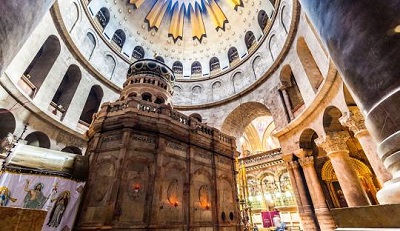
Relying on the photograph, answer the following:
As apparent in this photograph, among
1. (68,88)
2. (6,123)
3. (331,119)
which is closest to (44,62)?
(68,88)

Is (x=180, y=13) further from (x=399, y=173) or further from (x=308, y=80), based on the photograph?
(x=399, y=173)

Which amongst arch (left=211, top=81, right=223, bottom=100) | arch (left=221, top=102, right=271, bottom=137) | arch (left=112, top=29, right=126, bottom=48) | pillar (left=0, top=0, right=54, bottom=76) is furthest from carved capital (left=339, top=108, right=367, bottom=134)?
arch (left=112, top=29, right=126, bottom=48)

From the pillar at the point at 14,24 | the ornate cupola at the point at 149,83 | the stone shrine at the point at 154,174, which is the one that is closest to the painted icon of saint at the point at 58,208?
the stone shrine at the point at 154,174

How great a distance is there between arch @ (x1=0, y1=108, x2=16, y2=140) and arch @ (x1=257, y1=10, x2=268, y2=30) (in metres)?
21.8

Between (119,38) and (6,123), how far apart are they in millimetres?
14827

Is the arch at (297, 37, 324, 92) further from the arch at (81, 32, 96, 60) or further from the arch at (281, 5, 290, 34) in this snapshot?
the arch at (81, 32, 96, 60)

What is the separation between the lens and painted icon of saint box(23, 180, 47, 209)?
22.7ft

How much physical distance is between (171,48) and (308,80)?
19.4 metres

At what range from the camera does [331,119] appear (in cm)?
1114

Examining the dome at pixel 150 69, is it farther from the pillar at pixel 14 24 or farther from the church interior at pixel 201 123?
the pillar at pixel 14 24

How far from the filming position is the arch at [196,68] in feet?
84.0

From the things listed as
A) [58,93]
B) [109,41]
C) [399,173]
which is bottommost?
[399,173]

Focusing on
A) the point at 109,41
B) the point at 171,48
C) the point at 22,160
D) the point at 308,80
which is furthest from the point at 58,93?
the point at 308,80

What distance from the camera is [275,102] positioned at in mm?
16141
